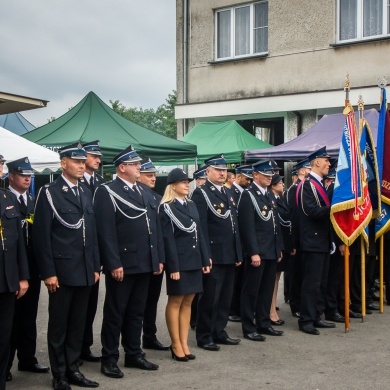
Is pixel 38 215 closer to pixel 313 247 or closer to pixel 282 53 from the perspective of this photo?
pixel 313 247

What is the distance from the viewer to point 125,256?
6.80 m

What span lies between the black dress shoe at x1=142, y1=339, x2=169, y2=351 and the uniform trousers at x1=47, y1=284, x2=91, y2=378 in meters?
1.51

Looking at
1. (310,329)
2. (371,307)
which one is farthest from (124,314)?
(371,307)

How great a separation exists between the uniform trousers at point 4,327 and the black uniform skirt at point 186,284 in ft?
6.08

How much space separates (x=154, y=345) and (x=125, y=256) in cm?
154

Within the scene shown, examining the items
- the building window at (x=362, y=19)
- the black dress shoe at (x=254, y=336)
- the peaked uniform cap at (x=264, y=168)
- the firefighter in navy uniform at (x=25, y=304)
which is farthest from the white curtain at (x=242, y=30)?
the firefighter in navy uniform at (x=25, y=304)

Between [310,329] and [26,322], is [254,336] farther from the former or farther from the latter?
[26,322]

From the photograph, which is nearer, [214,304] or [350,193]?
[214,304]

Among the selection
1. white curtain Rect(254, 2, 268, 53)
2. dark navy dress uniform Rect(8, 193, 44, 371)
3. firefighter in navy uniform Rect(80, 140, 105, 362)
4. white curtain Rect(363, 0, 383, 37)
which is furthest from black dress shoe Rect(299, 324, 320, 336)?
white curtain Rect(254, 2, 268, 53)

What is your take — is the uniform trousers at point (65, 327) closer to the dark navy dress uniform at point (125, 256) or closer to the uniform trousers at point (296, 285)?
the dark navy dress uniform at point (125, 256)

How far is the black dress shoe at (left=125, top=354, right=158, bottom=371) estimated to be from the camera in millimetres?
6969

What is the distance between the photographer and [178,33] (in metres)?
21.2

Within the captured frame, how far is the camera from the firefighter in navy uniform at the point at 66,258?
6.21m

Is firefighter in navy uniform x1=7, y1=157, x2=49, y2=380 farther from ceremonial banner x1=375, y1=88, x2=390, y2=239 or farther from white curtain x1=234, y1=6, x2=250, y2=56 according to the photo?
white curtain x1=234, y1=6, x2=250, y2=56
